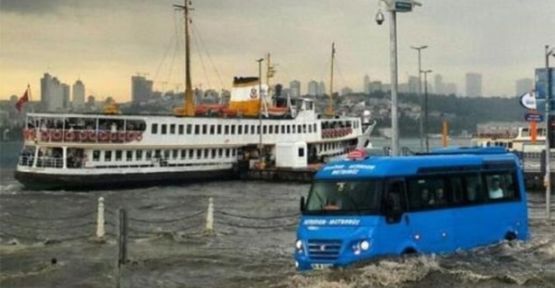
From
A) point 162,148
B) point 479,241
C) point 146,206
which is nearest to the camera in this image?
point 479,241

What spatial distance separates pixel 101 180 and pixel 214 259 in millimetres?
43474

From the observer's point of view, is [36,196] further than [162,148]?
No

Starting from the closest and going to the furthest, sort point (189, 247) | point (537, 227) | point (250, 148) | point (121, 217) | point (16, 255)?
point (121, 217)
point (16, 255)
point (189, 247)
point (537, 227)
point (250, 148)

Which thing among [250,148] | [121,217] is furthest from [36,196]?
[121,217]

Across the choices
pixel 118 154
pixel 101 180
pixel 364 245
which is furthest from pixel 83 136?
pixel 364 245

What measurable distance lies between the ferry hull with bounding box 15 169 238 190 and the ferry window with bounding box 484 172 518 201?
45.5 metres

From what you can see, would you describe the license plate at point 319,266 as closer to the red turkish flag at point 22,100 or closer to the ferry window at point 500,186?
the ferry window at point 500,186

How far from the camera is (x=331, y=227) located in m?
16.5

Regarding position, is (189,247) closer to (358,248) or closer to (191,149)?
(358,248)

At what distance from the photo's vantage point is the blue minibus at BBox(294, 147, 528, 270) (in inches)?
642

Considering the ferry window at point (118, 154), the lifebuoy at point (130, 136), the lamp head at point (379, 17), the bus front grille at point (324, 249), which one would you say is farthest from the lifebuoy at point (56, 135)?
the bus front grille at point (324, 249)

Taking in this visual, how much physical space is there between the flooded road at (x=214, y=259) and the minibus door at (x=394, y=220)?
36 cm

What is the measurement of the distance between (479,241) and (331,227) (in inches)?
209

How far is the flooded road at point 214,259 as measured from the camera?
16.7 meters
